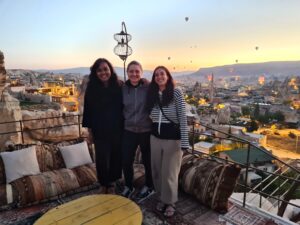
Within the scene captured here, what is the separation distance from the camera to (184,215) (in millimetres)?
2609

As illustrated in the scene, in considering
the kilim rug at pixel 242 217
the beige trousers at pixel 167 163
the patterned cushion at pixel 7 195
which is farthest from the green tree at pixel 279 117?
the patterned cushion at pixel 7 195

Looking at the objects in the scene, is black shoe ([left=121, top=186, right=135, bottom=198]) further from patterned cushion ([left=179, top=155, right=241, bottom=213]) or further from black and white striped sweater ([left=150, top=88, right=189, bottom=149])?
black and white striped sweater ([left=150, top=88, right=189, bottom=149])

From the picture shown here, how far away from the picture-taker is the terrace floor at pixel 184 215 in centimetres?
251

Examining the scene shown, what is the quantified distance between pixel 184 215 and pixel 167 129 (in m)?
0.97

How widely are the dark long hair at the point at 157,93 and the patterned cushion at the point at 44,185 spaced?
1.46 meters

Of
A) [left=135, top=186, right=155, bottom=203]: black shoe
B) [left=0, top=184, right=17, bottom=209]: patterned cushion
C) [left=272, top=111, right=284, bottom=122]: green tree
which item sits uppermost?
[left=0, top=184, right=17, bottom=209]: patterned cushion

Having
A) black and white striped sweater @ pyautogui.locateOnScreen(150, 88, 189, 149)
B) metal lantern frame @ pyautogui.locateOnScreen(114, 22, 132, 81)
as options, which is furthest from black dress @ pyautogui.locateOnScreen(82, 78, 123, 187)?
metal lantern frame @ pyautogui.locateOnScreen(114, 22, 132, 81)

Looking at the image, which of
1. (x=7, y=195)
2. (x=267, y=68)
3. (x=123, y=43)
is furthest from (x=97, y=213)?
(x=267, y=68)

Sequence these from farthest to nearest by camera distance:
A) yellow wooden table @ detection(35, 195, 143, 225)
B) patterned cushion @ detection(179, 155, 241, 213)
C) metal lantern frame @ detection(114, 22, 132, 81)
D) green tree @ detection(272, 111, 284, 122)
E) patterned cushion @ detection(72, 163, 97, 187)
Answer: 1. green tree @ detection(272, 111, 284, 122)
2. metal lantern frame @ detection(114, 22, 132, 81)
3. patterned cushion @ detection(72, 163, 97, 187)
4. patterned cushion @ detection(179, 155, 241, 213)
5. yellow wooden table @ detection(35, 195, 143, 225)

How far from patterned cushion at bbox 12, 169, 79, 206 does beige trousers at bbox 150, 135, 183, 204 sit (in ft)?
3.91

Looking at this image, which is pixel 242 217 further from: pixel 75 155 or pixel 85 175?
pixel 75 155

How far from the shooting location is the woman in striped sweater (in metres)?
2.45

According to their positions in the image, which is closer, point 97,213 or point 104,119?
point 97,213

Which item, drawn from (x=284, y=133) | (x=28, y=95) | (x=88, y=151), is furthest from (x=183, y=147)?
(x=284, y=133)
